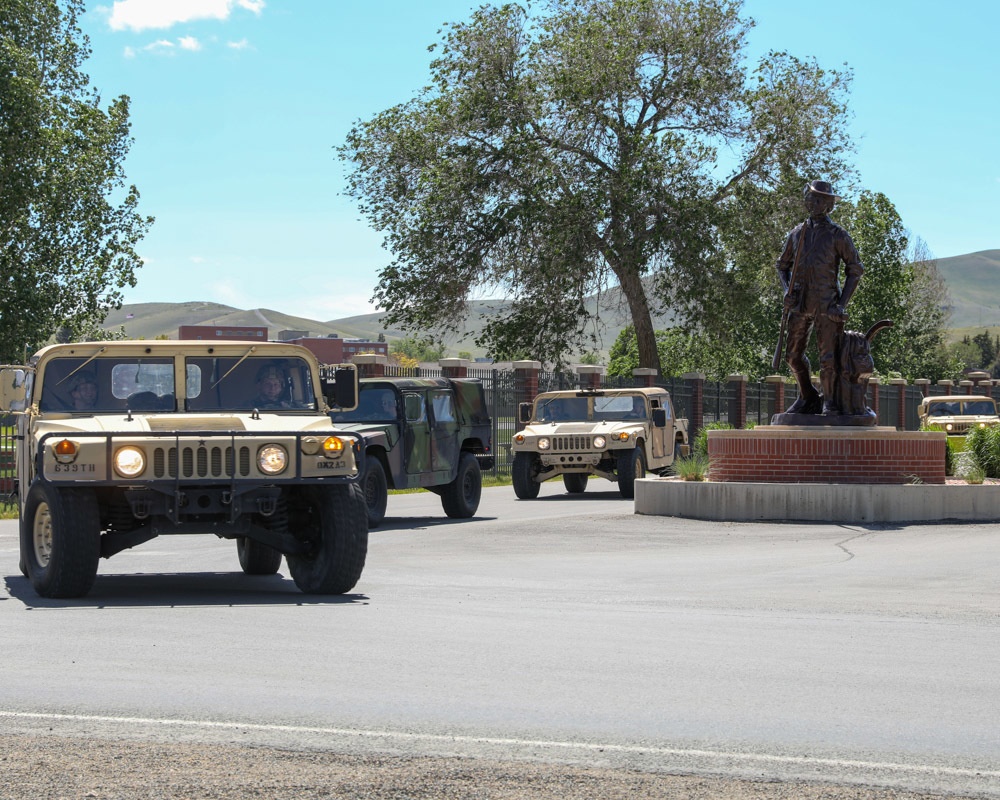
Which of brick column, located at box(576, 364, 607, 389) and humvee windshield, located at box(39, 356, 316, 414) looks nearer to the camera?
humvee windshield, located at box(39, 356, 316, 414)

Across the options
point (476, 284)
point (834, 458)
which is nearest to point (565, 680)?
point (834, 458)

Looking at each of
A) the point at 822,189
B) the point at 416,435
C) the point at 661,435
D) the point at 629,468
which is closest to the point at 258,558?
the point at 416,435

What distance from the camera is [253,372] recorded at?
11.0 m

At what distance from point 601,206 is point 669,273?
3012 mm

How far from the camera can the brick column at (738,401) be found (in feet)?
133

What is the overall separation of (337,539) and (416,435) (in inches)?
330

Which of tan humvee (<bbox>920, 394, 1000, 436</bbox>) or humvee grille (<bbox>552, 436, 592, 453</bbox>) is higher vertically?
tan humvee (<bbox>920, 394, 1000, 436</bbox>)

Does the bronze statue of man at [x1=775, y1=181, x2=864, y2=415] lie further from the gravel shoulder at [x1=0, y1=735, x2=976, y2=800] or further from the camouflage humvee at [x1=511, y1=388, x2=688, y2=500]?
the gravel shoulder at [x1=0, y1=735, x2=976, y2=800]

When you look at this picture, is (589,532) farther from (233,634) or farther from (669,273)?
(669,273)

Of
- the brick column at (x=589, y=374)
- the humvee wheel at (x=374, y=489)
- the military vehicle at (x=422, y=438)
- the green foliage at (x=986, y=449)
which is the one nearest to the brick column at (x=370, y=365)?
the military vehicle at (x=422, y=438)

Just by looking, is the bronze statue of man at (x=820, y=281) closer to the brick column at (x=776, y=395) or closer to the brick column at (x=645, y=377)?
the brick column at (x=645, y=377)

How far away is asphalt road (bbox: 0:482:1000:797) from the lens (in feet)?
19.2

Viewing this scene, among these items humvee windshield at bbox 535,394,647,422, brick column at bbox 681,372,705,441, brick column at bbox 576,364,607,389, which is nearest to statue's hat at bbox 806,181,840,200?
humvee windshield at bbox 535,394,647,422

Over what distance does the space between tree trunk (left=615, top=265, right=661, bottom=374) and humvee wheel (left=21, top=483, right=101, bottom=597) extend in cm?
3301
